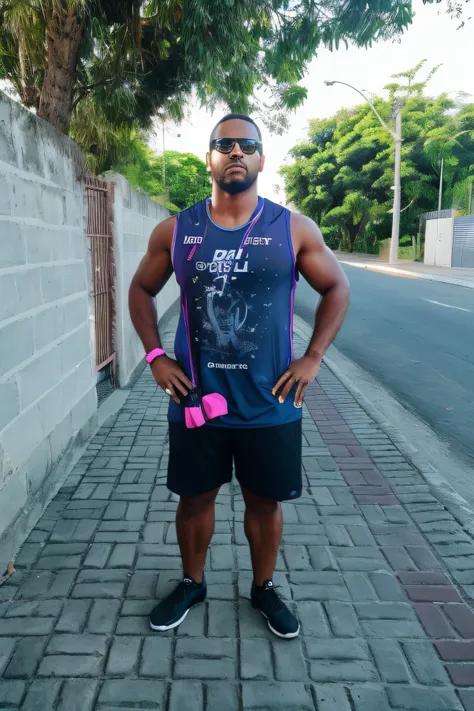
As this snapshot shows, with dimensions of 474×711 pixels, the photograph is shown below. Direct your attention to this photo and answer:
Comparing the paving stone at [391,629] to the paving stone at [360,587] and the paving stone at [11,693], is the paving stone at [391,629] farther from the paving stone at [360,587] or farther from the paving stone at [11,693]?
the paving stone at [11,693]

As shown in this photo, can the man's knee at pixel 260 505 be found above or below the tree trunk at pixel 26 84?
below

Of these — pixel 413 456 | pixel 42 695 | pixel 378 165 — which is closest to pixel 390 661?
pixel 42 695

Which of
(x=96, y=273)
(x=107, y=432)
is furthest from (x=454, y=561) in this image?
(x=96, y=273)

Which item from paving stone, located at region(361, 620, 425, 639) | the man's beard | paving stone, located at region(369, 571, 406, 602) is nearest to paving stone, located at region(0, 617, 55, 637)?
paving stone, located at region(361, 620, 425, 639)

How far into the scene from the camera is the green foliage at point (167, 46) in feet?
26.9

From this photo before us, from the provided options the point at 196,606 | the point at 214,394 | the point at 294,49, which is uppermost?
the point at 294,49

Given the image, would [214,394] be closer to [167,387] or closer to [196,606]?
[167,387]

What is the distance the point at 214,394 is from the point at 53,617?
1.21m

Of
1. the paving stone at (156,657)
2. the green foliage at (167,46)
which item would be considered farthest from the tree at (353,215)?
the paving stone at (156,657)

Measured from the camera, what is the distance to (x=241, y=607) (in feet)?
8.35

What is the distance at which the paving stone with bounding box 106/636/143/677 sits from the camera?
2146 millimetres

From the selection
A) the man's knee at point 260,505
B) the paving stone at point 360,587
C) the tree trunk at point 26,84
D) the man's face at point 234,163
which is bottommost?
the paving stone at point 360,587

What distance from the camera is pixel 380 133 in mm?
35375

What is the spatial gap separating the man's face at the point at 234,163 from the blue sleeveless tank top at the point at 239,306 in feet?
0.38
